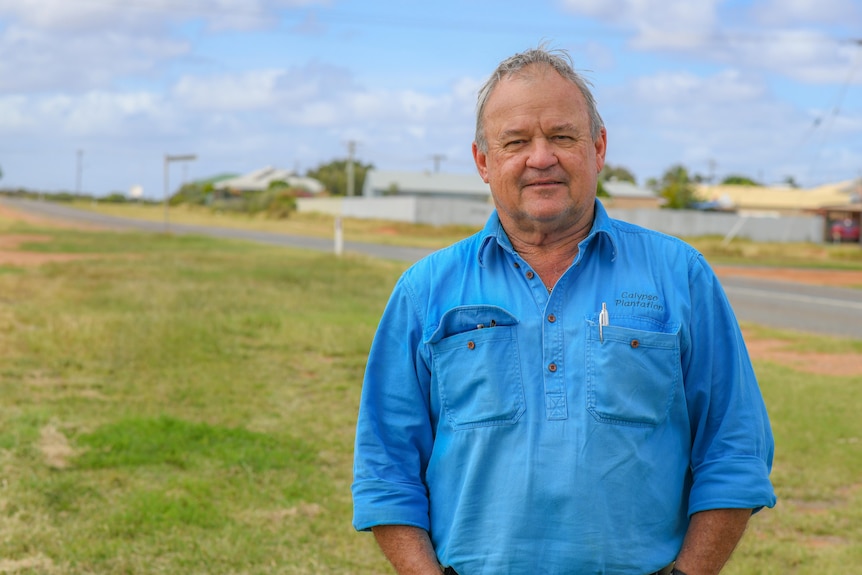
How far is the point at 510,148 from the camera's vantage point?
245cm

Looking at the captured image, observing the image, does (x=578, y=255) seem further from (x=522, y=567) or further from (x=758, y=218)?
(x=758, y=218)

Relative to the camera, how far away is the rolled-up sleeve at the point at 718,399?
2.35 meters

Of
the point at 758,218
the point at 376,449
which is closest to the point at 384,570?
the point at 376,449

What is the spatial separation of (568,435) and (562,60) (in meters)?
0.88

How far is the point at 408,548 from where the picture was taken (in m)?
2.43

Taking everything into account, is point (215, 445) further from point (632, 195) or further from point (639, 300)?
point (632, 195)

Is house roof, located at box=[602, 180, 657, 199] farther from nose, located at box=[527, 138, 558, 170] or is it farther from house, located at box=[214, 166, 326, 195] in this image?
nose, located at box=[527, 138, 558, 170]

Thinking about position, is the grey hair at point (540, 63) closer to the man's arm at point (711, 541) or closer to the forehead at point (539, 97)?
the forehead at point (539, 97)

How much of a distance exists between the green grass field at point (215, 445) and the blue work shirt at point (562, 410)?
9.23ft

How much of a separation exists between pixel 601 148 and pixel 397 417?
0.83m

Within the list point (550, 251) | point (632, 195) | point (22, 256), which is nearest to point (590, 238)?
point (550, 251)

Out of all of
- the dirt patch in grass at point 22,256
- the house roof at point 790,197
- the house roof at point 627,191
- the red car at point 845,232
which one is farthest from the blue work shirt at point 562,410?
the house roof at point 627,191

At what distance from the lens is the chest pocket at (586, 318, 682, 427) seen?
2.29 m

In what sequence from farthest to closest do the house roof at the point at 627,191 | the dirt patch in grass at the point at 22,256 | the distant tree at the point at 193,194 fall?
the distant tree at the point at 193,194, the house roof at the point at 627,191, the dirt patch in grass at the point at 22,256
